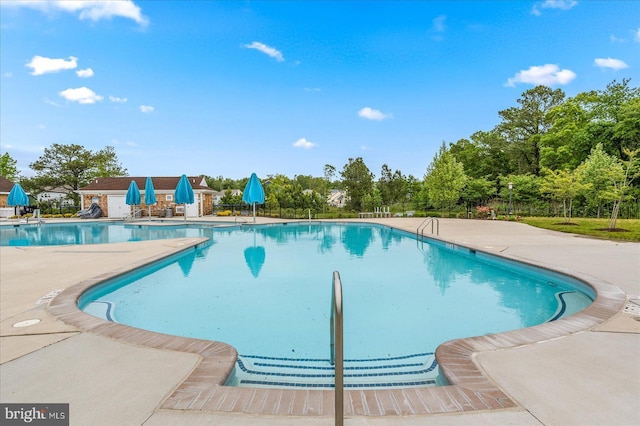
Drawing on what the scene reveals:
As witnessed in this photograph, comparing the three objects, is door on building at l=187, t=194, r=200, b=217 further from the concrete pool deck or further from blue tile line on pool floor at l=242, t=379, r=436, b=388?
blue tile line on pool floor at l=242, t=379, r=436, b=388

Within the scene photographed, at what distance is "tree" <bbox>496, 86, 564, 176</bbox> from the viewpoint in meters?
31.2

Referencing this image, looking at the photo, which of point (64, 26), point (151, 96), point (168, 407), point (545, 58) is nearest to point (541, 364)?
point (168, 407)

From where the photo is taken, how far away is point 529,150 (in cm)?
3130

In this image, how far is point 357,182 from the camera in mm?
28906

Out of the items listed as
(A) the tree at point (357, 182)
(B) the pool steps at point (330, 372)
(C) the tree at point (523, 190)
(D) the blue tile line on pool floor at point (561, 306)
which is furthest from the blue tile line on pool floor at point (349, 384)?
(C) the tree at point (523, 190)

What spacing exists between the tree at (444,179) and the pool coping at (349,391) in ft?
73.5

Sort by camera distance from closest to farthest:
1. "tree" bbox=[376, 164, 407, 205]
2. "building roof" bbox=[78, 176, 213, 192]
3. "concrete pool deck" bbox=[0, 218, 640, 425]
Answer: "concrete pool deck" bbox=[0, 218, 640, 425] → "building roof" bbox=[78, 176, 213, 192] → "tree" bbox=[376, 164, 407, 205]

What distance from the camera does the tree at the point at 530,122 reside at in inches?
1227

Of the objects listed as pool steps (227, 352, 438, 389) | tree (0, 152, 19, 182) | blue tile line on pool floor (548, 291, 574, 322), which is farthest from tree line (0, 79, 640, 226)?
pool steps (227, 352, 438, 389)

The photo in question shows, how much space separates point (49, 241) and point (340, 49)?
19100 millimetres

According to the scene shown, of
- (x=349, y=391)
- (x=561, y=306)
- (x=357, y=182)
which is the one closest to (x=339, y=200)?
(x=357, y=182)

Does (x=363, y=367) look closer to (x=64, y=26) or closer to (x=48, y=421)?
(x=48, y=421)

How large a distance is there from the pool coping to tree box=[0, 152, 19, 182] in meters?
54.8

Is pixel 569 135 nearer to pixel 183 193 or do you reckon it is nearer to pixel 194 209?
pixel 183 193
